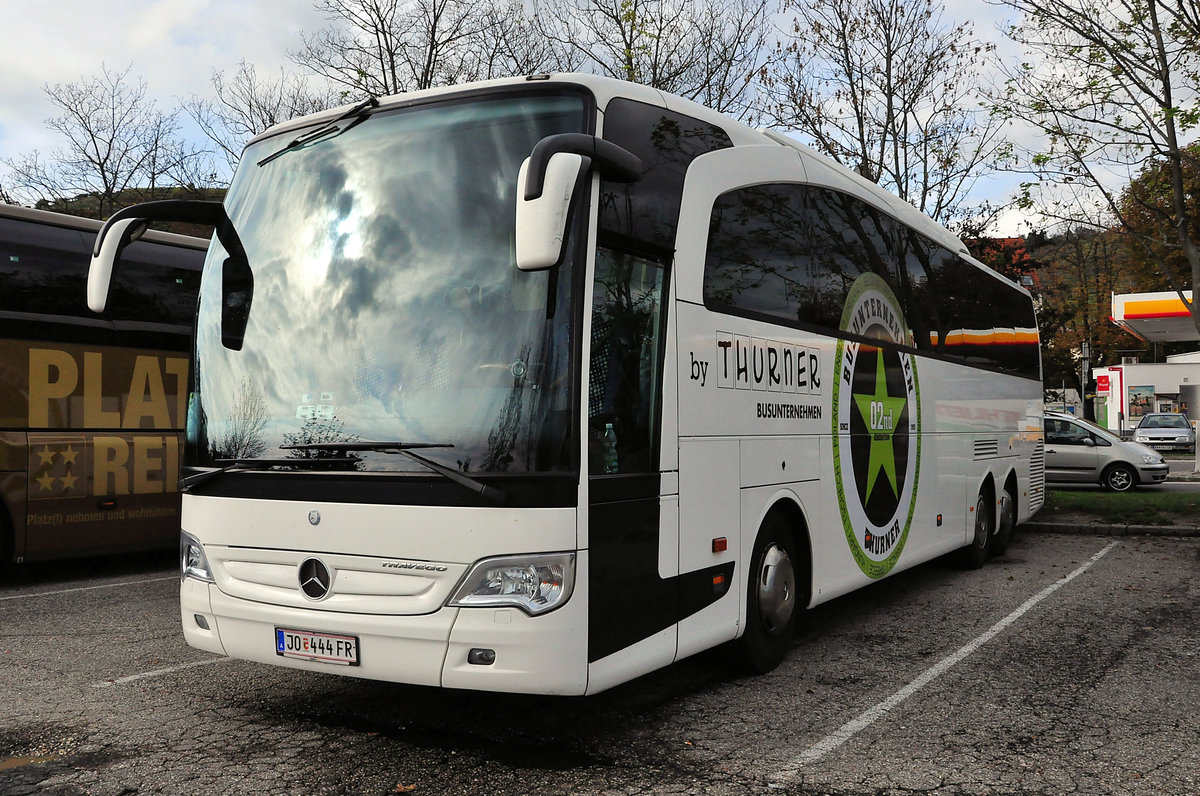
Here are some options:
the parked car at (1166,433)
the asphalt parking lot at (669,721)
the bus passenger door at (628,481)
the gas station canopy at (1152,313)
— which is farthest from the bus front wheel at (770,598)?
the parked car at (1166,433)

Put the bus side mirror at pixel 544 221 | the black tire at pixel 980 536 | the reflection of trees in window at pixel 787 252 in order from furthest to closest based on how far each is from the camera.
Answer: the black tire at pixel 980 536
the reflection of trees in window at pixel 787 252
the bus side mirror at pixel 544 221

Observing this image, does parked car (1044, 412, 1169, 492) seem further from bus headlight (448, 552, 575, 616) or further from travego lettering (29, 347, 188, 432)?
bus headlight (448, 552, 575, 616)

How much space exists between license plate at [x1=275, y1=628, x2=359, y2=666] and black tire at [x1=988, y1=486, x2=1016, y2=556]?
928 cm

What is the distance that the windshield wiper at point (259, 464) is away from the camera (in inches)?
189

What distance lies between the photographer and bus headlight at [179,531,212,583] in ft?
17.2

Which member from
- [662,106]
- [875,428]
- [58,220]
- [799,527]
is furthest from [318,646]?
[58,220]

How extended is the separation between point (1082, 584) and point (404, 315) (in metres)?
8.15

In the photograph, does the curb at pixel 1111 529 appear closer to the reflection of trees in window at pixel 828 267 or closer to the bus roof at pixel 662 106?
the reflection of trees in window at pixel 828 267

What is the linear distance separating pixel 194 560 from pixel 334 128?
2330mm

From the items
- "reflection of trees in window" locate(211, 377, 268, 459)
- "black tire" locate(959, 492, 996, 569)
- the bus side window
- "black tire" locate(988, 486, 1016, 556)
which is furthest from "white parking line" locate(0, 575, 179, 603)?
"black tire" locate(988, 486, 1016, 556)

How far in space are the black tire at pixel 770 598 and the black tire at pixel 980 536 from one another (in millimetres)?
5051

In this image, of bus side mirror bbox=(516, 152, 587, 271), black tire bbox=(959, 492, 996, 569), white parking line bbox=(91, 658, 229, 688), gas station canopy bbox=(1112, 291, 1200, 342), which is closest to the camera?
bus side mirror bbox=(516, 152, 587, 271)

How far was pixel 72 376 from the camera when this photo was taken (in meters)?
10.3

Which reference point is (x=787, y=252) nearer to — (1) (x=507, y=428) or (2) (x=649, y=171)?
(2) (x=649, y=171)
